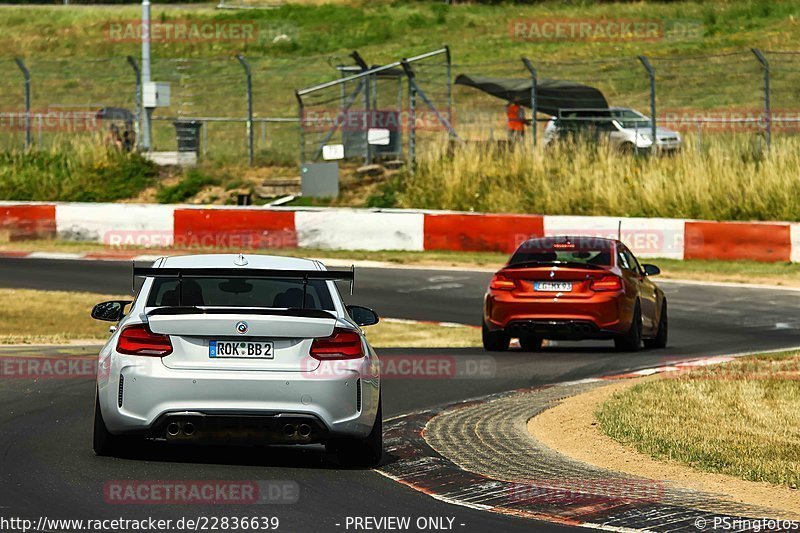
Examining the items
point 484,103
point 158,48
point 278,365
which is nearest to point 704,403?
point 278,365

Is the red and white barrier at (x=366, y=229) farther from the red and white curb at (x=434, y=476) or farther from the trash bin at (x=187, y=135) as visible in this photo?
A: the red and white curb at (x=434, y=476)

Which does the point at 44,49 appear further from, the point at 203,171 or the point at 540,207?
the point at 540,207

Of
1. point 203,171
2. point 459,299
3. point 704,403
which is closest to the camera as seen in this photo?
point 704,403

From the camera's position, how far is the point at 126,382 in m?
9.54

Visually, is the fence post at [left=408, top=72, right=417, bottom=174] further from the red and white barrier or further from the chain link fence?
the chain link fence

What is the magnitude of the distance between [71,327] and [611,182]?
14.8m

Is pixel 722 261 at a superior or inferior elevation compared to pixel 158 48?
inferior

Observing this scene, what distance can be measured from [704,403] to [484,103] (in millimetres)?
47330

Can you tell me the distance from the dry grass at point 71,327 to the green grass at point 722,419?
471 cm

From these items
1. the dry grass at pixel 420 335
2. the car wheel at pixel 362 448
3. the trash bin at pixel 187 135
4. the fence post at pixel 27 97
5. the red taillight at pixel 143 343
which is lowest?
the dry grass at pixel 420 335

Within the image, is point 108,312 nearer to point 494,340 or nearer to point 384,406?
point 384,406

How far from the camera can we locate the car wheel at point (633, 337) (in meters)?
18.2

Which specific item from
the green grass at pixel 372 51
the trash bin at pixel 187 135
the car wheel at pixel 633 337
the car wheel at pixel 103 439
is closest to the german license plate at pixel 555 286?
the car wheel at pixel 633 337

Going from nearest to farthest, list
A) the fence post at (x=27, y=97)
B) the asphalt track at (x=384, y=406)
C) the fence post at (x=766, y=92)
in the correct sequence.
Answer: the asphalt track at (x=384, y=406)
the fence post at (x=766, y=92)
the fence post at (x=27, y=97)
